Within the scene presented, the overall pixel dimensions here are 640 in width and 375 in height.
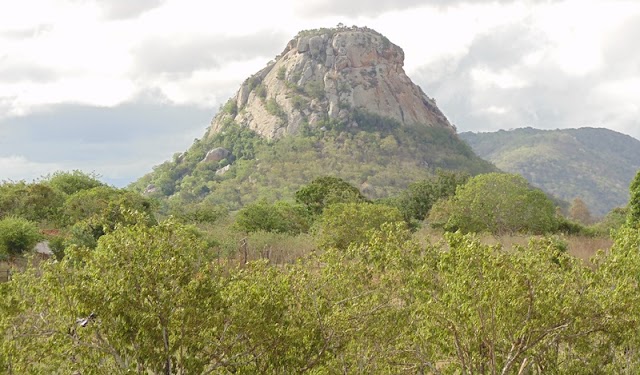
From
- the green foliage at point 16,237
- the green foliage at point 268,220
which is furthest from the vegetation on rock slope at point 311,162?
the green foliage at point 16,237

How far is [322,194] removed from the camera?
2217 inches

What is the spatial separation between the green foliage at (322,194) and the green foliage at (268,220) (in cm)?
528

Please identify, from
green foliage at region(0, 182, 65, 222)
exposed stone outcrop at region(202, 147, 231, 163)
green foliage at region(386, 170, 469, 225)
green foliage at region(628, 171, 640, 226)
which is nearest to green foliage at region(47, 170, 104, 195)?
green foliage at region(0, 182, 65, 222)

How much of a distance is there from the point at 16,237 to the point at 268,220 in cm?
1674

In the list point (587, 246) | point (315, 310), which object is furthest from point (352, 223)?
point (315, 310)

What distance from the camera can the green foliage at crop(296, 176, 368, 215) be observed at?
178ft

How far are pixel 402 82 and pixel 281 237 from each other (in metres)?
107

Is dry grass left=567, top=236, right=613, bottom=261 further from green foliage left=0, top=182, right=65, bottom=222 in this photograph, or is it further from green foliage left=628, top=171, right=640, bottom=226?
green foliage left=0, top=182, right=65, bottom=222

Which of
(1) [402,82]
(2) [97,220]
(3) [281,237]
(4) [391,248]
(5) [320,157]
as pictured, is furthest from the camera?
(1) [402,82]

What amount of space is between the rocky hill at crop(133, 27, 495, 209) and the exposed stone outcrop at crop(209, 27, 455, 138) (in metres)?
0.20

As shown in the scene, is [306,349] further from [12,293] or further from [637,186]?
[637,186]

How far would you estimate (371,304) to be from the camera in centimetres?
1119

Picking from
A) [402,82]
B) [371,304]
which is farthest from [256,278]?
[402,82]

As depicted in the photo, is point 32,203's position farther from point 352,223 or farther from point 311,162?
point 311,162
